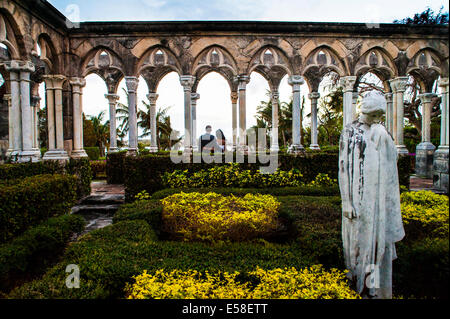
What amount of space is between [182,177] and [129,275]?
554 centimetres

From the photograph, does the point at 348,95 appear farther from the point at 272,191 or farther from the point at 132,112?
the point at 132,112

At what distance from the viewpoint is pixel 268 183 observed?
28.1 feet

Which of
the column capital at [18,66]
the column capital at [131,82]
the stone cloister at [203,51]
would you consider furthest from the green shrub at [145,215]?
the column capital at [131,82]

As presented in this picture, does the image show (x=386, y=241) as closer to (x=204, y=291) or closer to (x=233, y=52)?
(x=204, y=291)

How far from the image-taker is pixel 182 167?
888cm

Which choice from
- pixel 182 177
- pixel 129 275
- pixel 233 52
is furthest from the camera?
pixel 233 52

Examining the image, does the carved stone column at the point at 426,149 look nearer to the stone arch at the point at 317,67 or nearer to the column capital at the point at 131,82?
the stone arch at the point at 317,67

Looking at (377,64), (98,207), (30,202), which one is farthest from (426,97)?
(30,202)

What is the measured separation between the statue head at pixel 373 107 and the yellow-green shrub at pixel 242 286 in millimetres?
1653

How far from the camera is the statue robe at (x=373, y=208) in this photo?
109 inches

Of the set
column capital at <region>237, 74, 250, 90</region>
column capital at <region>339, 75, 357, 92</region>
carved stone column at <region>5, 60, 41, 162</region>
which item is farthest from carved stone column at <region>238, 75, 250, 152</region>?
carved stone column at <region>5, 60, 41, 162</region>

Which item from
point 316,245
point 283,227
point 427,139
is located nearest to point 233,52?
point 283,227

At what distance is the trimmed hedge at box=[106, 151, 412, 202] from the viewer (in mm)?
8844

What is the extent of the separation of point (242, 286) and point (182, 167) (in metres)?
6.31
